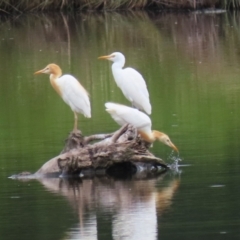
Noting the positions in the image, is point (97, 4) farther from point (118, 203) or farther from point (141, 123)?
point (118, 203)

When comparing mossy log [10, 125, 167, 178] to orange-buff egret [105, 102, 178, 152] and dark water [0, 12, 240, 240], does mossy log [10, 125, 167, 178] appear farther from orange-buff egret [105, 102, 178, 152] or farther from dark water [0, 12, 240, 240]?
dark water [0, 12, 240, 240]

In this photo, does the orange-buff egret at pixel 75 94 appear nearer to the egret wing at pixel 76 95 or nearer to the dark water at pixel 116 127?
the egret wing at pixel 76 95

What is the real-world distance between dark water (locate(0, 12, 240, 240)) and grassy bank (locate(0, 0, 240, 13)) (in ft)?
26.0

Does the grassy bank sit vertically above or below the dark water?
above

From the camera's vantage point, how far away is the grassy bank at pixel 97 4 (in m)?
37.5

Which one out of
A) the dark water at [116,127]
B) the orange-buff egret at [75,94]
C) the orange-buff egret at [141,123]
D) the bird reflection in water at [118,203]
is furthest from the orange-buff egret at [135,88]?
the bird reflection in water at [118,203]

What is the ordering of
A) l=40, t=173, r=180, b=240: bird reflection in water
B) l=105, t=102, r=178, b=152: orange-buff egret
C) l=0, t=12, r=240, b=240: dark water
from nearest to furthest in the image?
l=40, t=173, r=180, b=240: bird reflection in water, l=0, t=12, r=240, b=240: dark water, l=105, t=102, r=178, b=152: orange-buff egret

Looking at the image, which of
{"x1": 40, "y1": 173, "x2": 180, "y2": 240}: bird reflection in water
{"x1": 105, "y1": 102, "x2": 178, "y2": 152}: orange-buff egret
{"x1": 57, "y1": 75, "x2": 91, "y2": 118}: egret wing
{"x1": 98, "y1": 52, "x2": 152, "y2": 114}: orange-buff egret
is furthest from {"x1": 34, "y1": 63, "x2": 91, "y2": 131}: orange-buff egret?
{"x1": 40, "y1": 173, "x2": 180, "y2": 240}: bird reflection in water

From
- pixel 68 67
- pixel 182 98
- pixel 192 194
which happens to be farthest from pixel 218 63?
pixel 192 194

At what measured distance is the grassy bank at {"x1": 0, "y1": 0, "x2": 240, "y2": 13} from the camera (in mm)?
37531

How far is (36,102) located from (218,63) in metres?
5.39

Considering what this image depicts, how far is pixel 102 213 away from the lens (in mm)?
8633

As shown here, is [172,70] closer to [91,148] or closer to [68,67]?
[68,67]

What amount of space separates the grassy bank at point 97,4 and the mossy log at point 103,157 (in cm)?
2689
